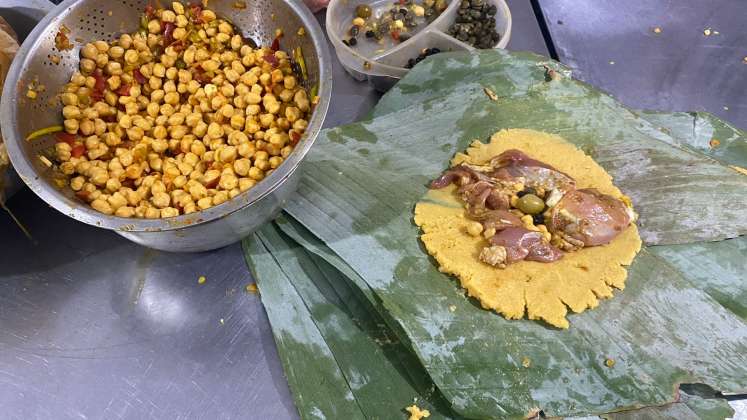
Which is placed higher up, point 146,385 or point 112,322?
point 112,322

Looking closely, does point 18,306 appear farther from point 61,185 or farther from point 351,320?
point 351,320

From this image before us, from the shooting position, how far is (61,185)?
175cm

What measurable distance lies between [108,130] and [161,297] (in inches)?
26.2

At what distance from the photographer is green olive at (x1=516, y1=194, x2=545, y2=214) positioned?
194 cm

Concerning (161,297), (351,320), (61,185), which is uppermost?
(61,185)

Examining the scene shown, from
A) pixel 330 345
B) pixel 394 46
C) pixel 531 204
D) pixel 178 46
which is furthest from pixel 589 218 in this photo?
pixel 178 46

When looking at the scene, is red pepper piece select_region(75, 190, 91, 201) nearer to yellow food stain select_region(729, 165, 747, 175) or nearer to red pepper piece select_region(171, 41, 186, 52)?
red pepper piece select_region(171, 41, 186, 52)

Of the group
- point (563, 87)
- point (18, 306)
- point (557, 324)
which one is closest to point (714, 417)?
point (557, 324)

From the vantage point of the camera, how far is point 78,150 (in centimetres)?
188

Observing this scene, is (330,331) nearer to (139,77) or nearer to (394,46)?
(139,77)

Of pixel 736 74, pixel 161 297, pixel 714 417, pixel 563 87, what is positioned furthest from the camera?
pixel 736 74

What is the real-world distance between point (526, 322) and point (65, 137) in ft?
5.82

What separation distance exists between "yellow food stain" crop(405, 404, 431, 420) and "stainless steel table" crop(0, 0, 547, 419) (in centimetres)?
42

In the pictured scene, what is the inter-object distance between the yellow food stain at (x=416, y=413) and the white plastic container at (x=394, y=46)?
149 cm
